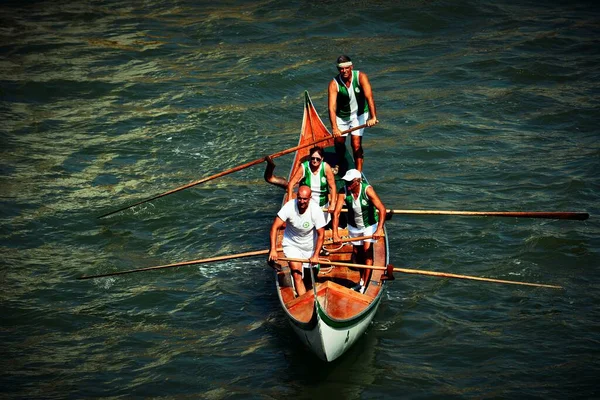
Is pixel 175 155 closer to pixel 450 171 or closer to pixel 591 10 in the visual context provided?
pixel 450 171

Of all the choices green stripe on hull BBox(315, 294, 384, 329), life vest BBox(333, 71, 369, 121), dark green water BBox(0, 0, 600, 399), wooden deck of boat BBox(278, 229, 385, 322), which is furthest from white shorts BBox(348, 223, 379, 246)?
life vest BBox(333, 71, 369, 121)

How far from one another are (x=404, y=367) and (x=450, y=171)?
6.22 m

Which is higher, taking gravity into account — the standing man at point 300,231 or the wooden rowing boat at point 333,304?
the standing man at point 300,231

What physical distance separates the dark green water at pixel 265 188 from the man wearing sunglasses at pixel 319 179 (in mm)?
1666

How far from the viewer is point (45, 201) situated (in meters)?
14.7

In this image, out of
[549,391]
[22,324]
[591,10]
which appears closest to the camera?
[549,391]

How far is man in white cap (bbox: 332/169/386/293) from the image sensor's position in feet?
33.6

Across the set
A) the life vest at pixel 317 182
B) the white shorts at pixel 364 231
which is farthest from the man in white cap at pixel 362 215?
the life vest at pixel 317 182

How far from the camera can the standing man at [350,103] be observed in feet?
38.7

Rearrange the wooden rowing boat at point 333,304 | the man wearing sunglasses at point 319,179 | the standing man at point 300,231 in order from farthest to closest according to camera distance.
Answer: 1. the man wearing sunglasses at point 319,179
2. the standing man at point 300,231
3. the wooden rowing boat at point 333,304

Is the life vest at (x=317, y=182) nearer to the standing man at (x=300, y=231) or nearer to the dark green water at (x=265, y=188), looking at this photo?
the standing man at (x=300, y=231)

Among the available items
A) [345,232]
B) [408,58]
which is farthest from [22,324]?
[408,58]

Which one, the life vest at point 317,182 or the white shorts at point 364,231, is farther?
the life vest at point 317,182

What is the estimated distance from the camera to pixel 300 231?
10117 millimetres
